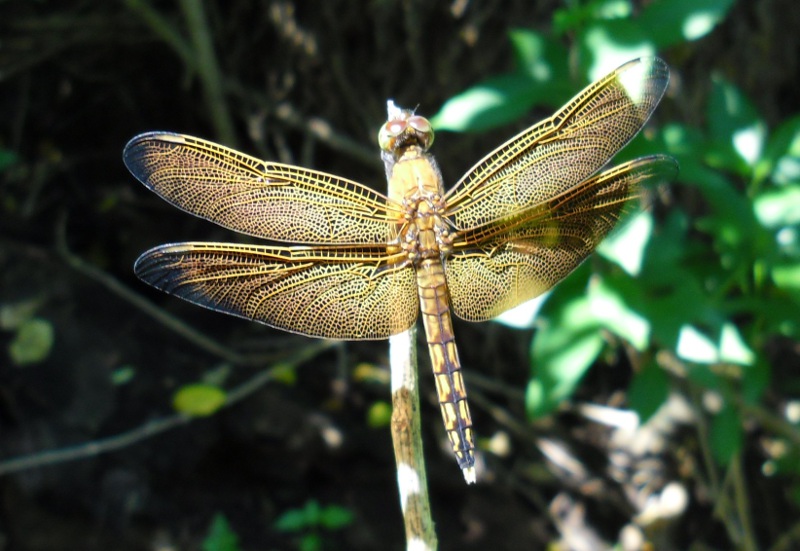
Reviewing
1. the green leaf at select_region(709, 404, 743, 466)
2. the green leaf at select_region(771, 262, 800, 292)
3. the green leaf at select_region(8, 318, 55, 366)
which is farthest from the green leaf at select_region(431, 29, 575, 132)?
the green leaf at select_region(8, 318, 55, 366)

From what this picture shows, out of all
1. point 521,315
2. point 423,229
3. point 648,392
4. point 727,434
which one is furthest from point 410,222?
point 727,434

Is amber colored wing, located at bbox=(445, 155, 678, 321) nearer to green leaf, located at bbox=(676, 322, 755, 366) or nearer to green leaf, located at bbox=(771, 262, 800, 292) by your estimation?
green leaf, located at bbox=(676, 322, 755, 366)

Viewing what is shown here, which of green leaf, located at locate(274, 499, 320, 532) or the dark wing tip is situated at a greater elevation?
the dark wing tip

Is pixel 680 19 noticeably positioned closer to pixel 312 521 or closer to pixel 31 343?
pixel 312 521

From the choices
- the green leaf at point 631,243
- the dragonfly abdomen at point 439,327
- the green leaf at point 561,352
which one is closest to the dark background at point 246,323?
the green leaf at point 561,352

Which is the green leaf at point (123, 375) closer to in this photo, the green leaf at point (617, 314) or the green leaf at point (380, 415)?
the green leaf at point (380, 415)

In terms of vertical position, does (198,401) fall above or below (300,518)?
above

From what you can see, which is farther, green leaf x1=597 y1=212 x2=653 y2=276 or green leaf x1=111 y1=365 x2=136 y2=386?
green leaf x1=111 y1=365 x2=136 y2=386

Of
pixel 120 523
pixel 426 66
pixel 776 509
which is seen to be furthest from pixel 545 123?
Result: pixel 776 509
